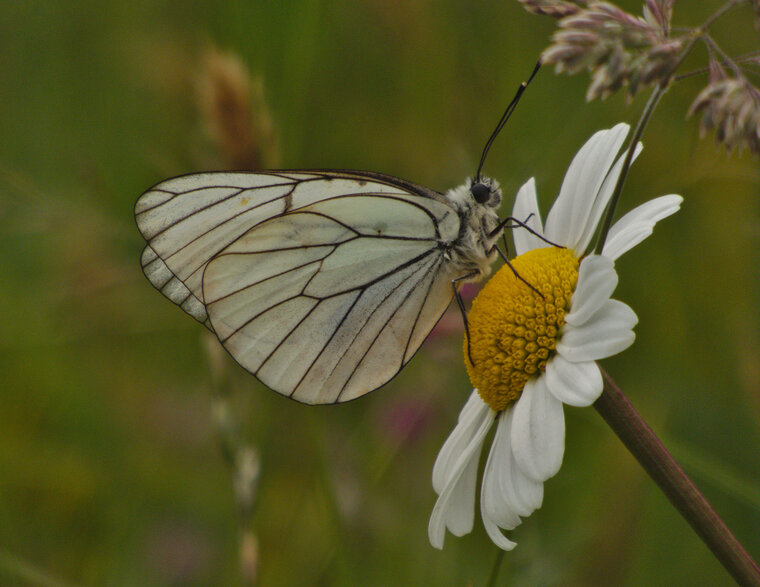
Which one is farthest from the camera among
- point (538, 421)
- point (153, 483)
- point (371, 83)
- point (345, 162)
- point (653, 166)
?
point (371, 83)

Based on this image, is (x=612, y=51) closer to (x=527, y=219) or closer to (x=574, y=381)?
(x=574, y=381)

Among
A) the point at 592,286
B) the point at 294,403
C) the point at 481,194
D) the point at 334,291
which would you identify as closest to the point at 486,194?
Answer: the point at 481,194

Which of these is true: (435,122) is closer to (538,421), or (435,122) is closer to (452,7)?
(452,7)

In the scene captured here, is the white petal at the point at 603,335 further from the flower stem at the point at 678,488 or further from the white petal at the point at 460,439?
the white petal at the point at 460,439

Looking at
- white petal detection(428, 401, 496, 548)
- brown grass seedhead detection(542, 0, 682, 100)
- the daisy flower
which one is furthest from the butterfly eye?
brown grass seedhead detection(542, 0, 682, 100)

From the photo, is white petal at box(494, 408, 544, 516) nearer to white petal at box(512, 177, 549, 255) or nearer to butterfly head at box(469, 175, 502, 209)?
white petal at box(512, 177, 549, 255)

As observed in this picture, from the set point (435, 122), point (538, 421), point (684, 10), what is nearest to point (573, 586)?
point (538, 421)

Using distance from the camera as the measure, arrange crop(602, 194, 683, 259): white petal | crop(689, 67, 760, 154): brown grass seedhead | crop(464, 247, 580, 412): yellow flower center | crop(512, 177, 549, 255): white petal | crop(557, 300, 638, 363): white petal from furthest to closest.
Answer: crop(512, 177, 549, 255): white petal
crop(464, 247, 580, 412): yellow flower center
crop(602, 194, 683, 259): white petal
crop(557, 300, 638, 363): white petal
crop(689, 67, 760, 154): brown grass seedhead
